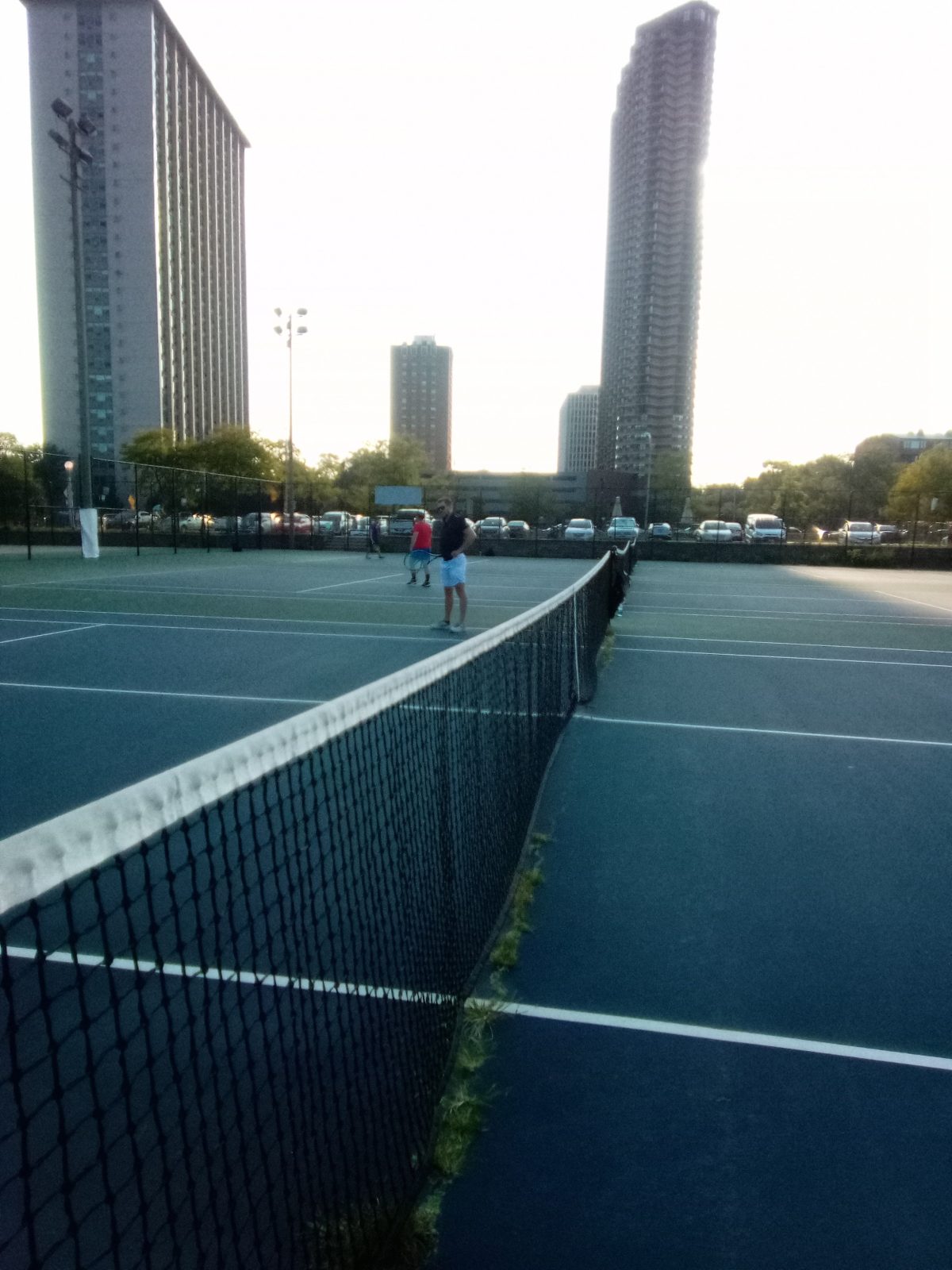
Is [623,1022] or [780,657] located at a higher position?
[780,657]

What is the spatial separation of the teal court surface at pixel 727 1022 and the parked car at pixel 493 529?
1611 inches

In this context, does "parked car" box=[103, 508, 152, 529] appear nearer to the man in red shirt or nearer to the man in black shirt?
the man in red shirt

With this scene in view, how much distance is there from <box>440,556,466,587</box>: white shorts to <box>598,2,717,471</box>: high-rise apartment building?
481 ft

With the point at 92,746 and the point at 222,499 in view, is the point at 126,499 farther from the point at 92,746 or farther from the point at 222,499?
the point at 92,746

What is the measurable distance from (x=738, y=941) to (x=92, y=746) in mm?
4932

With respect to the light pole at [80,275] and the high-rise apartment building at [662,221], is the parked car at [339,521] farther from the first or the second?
the high-rise apartment building at [662,221]

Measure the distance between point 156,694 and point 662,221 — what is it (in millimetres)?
168567

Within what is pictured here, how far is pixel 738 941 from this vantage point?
405 centimetres

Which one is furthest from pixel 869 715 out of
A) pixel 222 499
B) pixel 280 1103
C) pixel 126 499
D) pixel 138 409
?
pixel 138 409

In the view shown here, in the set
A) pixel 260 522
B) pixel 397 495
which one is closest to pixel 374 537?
pixel 260 522

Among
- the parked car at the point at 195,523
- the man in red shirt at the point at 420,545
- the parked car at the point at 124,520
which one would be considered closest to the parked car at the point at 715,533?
the parked car at the point at 195,523

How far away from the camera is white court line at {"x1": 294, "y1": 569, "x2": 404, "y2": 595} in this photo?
827 inches

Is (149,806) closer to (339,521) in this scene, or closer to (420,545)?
(420,545)

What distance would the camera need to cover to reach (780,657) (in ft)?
41.5
